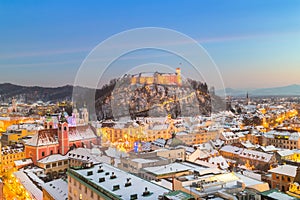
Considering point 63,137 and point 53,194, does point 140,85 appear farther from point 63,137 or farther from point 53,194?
point 63,137

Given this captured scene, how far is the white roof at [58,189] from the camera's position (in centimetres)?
736

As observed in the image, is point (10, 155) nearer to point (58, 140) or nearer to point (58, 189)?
point (58, 140)

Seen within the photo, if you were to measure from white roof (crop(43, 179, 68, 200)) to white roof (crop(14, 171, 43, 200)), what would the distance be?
27 cm

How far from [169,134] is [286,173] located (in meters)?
9.28

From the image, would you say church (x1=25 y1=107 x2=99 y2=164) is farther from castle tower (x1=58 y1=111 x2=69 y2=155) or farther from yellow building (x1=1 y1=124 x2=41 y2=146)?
yellow building (x1=1 y1=124 x2=41 y2=146)

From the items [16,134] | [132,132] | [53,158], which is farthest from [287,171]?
[16,134]

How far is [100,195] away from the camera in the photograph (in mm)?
5266

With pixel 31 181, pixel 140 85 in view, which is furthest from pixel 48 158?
pixel 140 85

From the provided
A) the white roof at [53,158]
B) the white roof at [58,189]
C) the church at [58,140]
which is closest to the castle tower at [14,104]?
the church at [58,140]

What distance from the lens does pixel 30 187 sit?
867 cm

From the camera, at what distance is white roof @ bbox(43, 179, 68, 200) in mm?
7365

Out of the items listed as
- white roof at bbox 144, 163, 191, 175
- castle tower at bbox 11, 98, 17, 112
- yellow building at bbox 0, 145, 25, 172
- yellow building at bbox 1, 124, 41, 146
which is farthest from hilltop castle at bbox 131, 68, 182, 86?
castle tower at bbox 11, 98, 17, 112

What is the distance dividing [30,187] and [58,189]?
4.43 feet

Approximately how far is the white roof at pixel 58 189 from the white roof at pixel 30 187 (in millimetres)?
265
